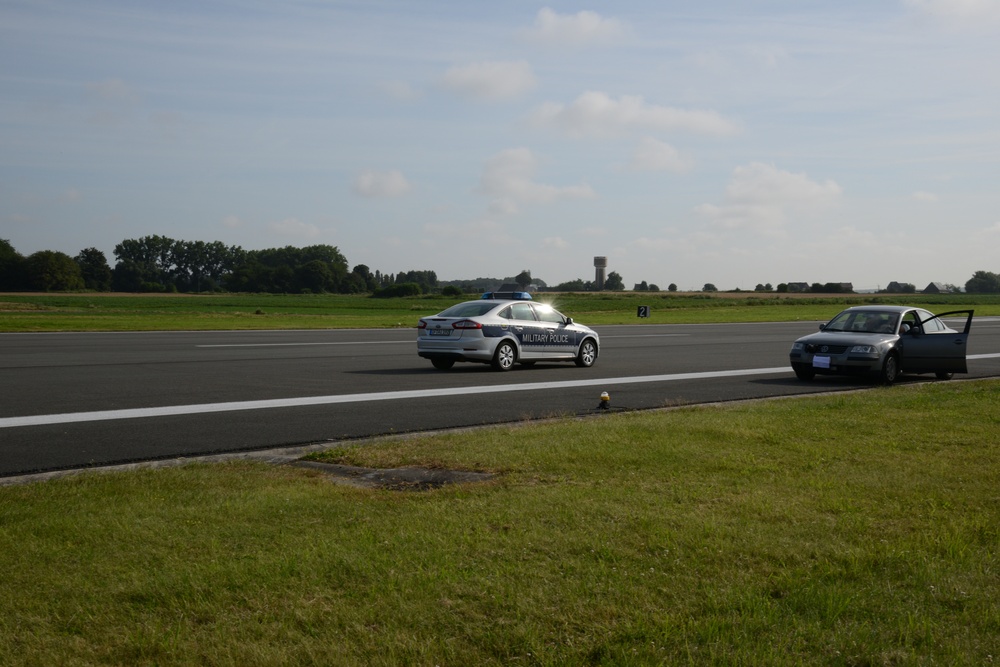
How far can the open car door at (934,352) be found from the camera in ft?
57.4

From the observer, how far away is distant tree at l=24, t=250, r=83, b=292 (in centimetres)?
12038

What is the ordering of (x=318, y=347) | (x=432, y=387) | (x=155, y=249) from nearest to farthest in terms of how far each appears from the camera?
(x=432, y=387) → (x=318, y=347) → (x=155, y=249)

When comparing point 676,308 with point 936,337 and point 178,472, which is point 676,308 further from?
point 178,472

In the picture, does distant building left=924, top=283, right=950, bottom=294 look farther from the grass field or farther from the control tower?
the grass field

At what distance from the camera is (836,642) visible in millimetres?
4180

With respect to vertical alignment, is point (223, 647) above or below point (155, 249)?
below

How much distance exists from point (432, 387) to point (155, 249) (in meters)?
176

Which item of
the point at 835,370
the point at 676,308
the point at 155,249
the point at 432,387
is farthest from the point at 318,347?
the point at 155,249

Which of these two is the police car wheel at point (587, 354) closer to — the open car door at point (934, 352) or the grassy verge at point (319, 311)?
the open car door at point (934, 352)

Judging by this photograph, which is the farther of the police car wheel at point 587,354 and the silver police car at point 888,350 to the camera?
the police car wheel at point 587,354

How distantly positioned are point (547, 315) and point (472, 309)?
1812 millimetres

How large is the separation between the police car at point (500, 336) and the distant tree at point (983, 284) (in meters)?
130

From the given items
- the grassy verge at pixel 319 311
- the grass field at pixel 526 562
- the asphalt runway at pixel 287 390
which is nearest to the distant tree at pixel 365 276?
the grassy verge at pixel 319 311

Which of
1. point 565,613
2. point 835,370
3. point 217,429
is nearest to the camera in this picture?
point 565,613
